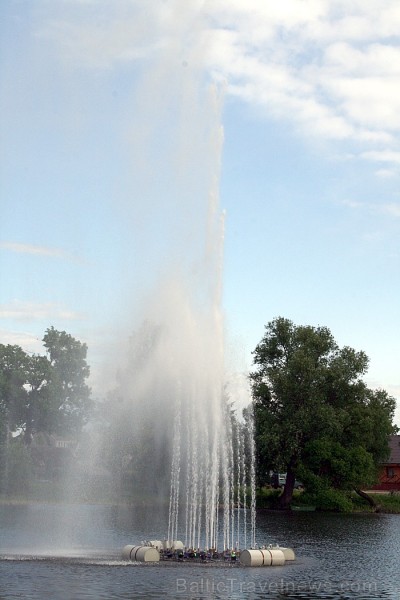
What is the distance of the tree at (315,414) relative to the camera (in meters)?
93.2

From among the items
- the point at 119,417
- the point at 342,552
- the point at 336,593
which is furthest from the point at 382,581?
the point at 119,417

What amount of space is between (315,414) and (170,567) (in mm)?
54204

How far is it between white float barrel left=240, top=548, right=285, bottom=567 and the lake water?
597 mm

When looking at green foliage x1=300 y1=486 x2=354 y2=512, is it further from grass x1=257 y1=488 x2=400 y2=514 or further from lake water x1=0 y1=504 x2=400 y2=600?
lake water x1=0 y1=504 x2=400 y2=600

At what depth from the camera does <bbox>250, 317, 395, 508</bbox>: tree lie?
306 ft

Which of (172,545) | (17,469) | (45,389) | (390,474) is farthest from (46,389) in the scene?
(172,545)

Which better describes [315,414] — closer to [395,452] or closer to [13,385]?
[395,452]

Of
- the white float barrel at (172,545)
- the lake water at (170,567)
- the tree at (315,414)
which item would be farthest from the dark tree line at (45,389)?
the white float barrel at (172,545)

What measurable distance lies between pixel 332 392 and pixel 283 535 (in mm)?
35750

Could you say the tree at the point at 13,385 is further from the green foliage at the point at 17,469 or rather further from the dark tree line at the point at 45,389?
the green foliage at the point at 17,469

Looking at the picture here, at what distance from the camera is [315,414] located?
93.2 meters

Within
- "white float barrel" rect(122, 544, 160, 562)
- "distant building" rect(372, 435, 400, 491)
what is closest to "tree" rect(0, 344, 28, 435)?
"distant building" rect(372, 435, 400, 491)

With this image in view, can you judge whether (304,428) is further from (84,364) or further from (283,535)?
(84,364)

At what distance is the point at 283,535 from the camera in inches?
2525
